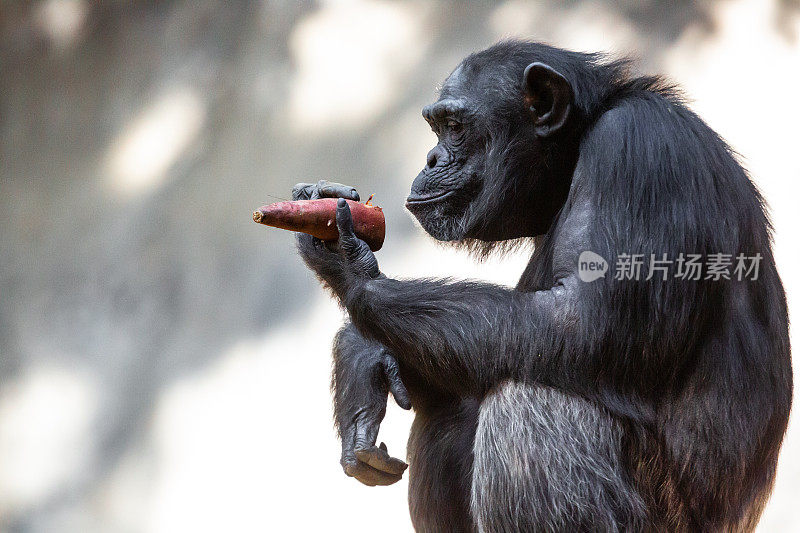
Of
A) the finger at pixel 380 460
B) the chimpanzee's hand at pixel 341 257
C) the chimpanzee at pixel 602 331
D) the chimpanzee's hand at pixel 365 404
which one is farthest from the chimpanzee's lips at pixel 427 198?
the finger at pixel 380 460

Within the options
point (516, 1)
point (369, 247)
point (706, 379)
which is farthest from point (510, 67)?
point (516, 1)

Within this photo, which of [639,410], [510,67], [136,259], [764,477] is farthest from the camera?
[136,259]

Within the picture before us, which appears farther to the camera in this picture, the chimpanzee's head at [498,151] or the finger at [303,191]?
the finger at [303,191]

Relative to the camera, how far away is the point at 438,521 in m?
2.31

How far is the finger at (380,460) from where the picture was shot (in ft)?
7.16

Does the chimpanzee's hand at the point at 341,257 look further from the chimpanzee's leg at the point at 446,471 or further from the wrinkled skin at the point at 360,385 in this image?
the chimpanzee's leg at the point at 446,471

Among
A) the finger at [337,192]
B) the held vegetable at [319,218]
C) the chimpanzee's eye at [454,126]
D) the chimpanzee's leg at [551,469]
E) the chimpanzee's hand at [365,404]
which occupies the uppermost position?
the chimpanzee's eye at [454,126]

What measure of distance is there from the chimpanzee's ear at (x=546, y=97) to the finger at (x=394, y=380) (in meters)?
0.71

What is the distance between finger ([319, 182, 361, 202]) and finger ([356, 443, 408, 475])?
2.16 feet

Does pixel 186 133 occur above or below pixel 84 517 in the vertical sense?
above

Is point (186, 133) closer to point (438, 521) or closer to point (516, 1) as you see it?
point (516, 1)

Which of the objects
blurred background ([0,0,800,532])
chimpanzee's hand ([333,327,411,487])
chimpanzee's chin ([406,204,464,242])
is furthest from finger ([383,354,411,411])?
blurred background ([0,0,800,532])

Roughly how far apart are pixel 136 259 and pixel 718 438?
2786mm

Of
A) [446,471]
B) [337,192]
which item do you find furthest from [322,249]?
[446,471]
